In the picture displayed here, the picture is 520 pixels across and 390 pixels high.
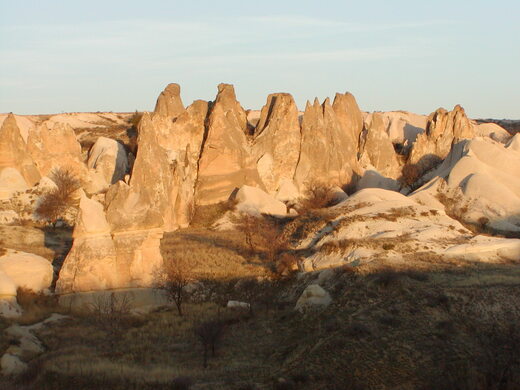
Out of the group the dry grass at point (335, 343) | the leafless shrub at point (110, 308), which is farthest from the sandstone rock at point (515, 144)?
the leafless shrub at point (110, 308)

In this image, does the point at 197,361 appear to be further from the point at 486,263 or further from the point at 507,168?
the point at 507,168

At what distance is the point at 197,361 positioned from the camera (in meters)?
17.4

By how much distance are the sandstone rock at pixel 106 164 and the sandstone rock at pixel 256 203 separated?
23.3 ft

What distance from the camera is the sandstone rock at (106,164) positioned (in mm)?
40156

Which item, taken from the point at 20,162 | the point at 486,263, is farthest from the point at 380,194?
the point at 20,162

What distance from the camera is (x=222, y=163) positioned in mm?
40156

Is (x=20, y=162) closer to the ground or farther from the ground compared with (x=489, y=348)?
farther from the ground

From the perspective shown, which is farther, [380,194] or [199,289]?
[380,194]

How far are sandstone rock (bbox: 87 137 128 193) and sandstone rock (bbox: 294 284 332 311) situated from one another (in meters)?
20.5

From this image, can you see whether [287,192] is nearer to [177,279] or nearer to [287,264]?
[287,264]

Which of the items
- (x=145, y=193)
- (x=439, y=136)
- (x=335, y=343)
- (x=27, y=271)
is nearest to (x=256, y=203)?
(x=145, y=193)

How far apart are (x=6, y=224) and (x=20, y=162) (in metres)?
6.21

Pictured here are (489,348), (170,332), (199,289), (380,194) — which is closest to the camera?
(489,348)

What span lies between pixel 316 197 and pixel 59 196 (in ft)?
41.3
